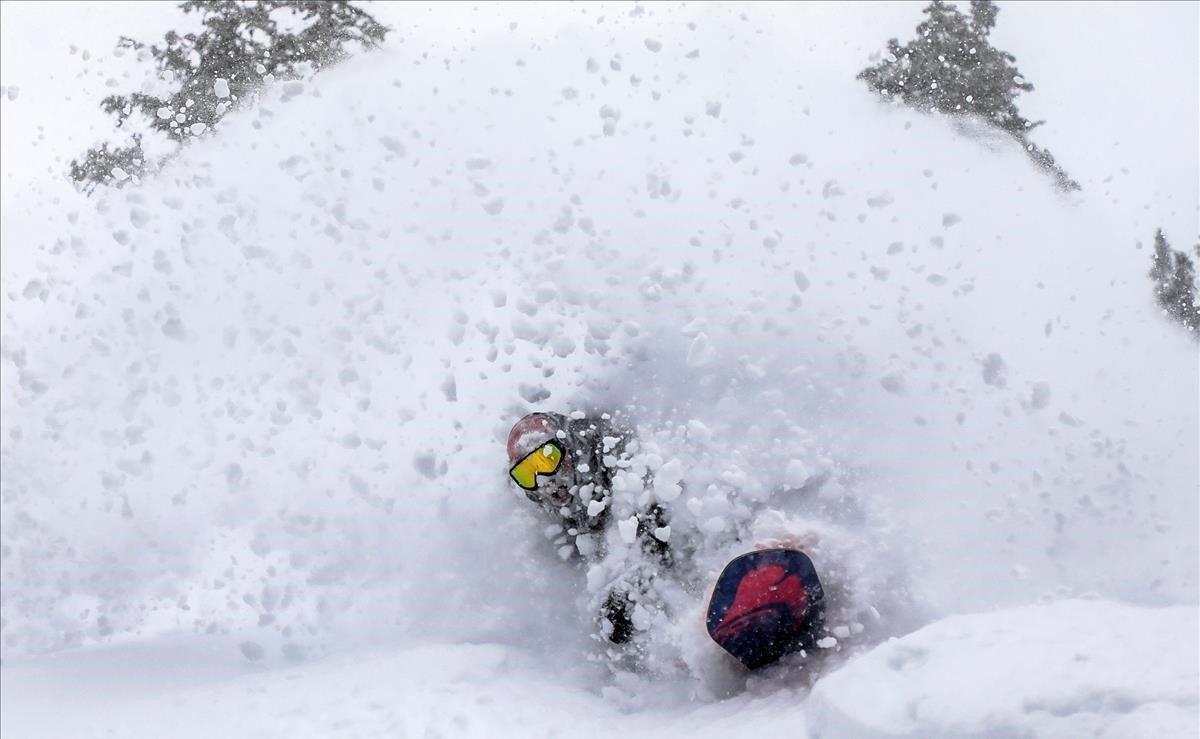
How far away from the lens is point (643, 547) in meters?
3.24

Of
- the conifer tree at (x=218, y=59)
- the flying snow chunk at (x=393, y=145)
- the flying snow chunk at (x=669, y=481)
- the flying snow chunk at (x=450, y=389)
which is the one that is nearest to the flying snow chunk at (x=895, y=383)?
the flying snow chunk at (x=669, y=481)

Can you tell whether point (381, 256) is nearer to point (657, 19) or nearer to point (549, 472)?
point (549, 472)

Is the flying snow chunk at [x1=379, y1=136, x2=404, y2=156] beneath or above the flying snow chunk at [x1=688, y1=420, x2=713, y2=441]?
above

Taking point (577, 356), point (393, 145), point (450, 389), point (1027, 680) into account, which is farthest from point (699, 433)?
point (393, 145)

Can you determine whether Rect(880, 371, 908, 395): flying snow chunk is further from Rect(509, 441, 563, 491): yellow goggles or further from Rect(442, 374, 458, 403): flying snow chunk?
Rect(442, 374, 458, 403): flying snow chunk

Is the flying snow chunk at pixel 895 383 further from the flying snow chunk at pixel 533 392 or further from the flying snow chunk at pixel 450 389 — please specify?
the flying snow chunk at pixel 450 389

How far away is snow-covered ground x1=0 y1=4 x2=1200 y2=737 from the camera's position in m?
3.04

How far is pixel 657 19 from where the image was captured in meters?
3.73

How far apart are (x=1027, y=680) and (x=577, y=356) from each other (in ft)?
6.45

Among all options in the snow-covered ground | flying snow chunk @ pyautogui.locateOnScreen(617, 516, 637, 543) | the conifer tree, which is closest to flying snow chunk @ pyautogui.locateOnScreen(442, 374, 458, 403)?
the snow-covered ground

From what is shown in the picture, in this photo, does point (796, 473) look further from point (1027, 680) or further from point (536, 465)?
point (1027, 680)

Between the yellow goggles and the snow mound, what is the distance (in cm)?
125

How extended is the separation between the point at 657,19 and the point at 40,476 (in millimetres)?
3288

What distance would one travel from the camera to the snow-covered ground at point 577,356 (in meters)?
3.04
